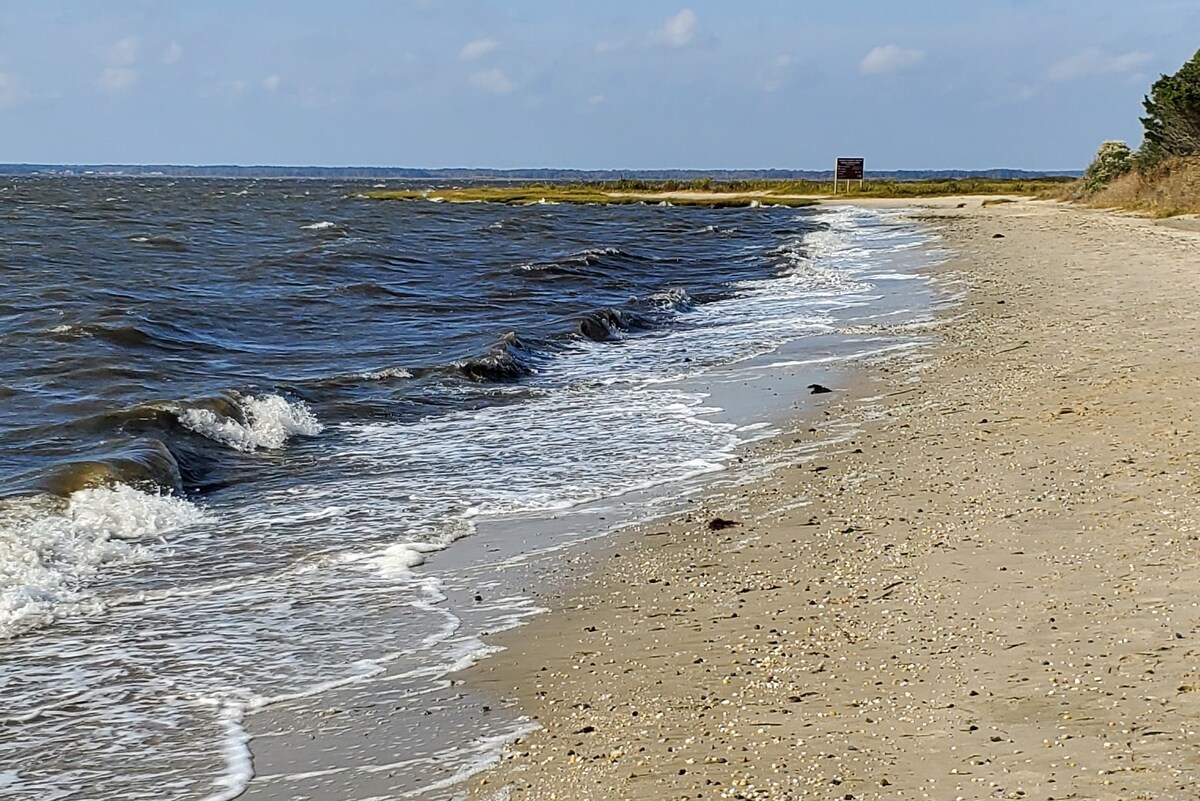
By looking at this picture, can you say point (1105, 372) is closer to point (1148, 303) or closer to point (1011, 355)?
point (1011, 355)

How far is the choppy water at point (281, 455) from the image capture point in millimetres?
5219

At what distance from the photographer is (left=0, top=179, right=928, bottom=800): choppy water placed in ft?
17.1

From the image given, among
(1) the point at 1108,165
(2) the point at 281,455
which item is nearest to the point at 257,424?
(2) the point at 281,455

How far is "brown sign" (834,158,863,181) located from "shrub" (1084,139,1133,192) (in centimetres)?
4063

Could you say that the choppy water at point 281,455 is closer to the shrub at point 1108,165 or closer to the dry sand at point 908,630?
the dry sand at point 908,630

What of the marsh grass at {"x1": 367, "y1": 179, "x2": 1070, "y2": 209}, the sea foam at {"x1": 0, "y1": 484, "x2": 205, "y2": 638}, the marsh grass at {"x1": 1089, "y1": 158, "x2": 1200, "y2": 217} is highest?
the marsh grass at {"x1": 367, "y1": 179, "x2": 1070, "y2": 209}

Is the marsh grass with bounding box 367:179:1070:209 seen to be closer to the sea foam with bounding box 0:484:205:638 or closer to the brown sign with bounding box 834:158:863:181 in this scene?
the brown sign with bounding box 834:158:863:181

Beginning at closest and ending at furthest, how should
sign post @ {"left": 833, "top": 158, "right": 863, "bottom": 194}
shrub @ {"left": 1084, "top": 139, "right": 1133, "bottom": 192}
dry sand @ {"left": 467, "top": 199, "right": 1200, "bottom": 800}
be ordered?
dry sand @ {"left": 467, "top": 199, "right": 1200, "bottom": 800}, shrub @ {"left": 1084, "top": 139, "right": 1133, "bottom": 192}, sign post @ {"left": 833, "top": 158, "right": 863, "bottom": 194}

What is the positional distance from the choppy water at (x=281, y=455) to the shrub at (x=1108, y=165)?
22660mm

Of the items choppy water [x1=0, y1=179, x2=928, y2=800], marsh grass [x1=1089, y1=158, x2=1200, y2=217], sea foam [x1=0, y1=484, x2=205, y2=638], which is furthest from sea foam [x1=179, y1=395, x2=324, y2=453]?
marsh grass [x1=1089, y1=158, x2=1200, y2=217]

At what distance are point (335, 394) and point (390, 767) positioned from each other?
8.93 metres

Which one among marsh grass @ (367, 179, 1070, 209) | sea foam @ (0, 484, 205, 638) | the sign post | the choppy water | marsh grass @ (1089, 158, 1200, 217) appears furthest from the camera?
the sign post

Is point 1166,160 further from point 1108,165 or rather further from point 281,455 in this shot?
point 281,455

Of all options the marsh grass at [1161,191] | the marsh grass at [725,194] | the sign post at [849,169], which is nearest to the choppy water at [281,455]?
the marsh grass at [1161,191]
